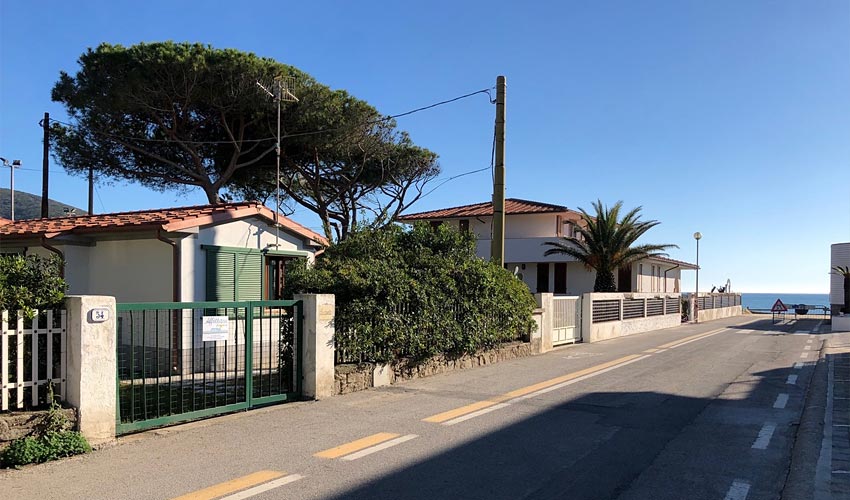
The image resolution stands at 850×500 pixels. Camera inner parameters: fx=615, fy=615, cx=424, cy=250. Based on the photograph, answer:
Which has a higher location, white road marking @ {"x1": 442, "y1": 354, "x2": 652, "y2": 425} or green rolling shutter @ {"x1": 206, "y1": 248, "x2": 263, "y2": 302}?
green rolling shutter @ {"x1": 206, "y1": 248, "x2": 263, "y2": 302}

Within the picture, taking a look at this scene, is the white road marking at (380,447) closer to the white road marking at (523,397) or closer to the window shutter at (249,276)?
the white road marking at (523,397)

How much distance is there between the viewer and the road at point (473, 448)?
539cm

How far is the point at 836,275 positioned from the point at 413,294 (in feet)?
136

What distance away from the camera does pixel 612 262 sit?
2945 cm

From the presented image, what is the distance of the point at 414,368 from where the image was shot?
1151 centimetres

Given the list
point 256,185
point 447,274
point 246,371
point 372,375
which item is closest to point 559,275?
point 256,185

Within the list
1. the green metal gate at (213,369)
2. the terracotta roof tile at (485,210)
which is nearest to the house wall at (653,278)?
the terracotta roof tile at (485,210)

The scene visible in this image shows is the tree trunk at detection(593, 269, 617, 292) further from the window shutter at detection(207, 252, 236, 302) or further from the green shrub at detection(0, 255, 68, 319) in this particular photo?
the green shrub at detection(0, 255, 68, 319)

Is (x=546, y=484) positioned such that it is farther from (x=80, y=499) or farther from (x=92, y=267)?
(x=92, y=267)

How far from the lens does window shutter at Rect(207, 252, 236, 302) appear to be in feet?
43.7

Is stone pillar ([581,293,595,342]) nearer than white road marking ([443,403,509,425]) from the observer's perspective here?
No

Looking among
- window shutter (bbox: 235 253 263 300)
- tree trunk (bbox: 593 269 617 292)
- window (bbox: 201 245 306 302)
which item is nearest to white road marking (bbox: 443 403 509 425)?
window (bbox: 201 245 306 302)

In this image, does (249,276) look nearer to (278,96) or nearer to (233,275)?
(233,275)

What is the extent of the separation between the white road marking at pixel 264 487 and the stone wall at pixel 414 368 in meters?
4.14
